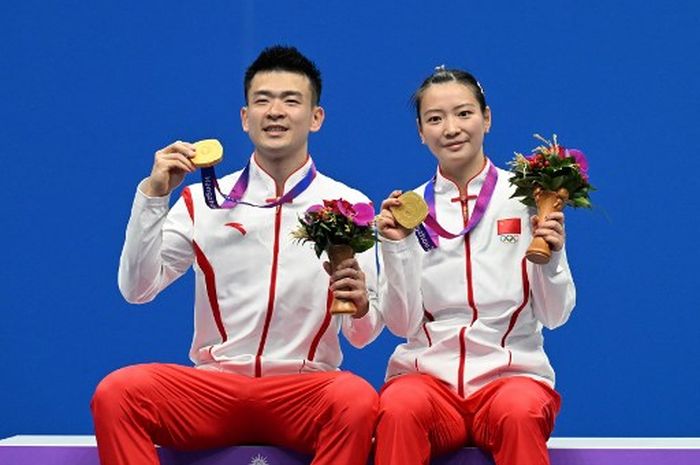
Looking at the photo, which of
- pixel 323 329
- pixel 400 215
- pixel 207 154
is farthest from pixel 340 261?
pixel 207 154

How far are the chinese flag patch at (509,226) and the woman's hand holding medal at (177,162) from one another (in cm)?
80

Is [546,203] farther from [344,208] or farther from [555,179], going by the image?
[344,208]

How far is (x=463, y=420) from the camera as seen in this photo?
352 centimetres

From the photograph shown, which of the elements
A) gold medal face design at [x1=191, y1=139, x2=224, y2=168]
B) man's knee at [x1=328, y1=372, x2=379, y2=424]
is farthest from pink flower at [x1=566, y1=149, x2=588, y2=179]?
gold medal face design at [x1=191, y1=139, x2=224, y2=168]

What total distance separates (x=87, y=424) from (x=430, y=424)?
6.33ft

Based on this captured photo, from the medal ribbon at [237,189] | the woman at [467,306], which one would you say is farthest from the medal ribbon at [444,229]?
the medal ribbon at [237,189]

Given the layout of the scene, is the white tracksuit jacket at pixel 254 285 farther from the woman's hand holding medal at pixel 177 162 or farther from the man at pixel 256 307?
the woman's hand holding medal at pixel 177 162

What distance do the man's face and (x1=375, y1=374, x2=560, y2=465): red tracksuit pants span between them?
77 cm

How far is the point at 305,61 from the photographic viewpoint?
13.0 ft

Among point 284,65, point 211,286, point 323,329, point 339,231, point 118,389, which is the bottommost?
point 118,389

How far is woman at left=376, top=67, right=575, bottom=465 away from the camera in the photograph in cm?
339

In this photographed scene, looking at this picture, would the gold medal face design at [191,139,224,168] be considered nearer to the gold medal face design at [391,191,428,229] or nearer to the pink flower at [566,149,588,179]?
the gold medal face design at [391,191,428,229]

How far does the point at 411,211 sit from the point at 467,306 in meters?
0.33

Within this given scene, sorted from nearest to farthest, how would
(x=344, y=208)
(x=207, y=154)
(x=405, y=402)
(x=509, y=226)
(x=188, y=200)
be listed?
1. (x=405, y=402)
2. (x=344, y=208)
3. (x=207, y=154)
4. (x=509, y=226)
5. (x=188, y=200)
